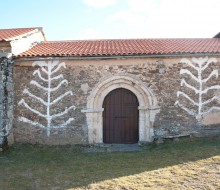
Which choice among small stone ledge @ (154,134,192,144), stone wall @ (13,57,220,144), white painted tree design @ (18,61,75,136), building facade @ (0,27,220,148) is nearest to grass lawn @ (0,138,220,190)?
small stone ledge @ (154,134,192,144)

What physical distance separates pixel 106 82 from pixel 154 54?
181cm

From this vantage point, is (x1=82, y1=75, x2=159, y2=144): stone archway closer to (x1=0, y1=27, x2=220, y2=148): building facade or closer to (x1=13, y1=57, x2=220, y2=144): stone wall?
(x1=0, y1=27, x2=220, y2=148): building facade

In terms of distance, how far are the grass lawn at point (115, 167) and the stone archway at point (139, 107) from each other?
0.68m

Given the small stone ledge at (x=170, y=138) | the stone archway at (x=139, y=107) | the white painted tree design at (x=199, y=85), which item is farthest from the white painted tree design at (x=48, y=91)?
the white painted tree design at (x=199, y=85)

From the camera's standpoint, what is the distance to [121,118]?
942 cm

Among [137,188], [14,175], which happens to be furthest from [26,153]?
[137,188]

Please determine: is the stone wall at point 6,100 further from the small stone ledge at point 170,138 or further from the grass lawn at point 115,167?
the small stone ledge at point 170,138

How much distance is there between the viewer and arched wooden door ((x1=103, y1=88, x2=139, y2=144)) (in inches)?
370

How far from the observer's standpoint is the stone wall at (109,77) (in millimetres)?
9109

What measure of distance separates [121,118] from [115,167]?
2.83 m

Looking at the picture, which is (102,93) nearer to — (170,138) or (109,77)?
(109,77)

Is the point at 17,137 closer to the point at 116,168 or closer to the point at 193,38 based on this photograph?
the point at 116,168

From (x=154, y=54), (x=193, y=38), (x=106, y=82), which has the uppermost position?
(x=193, y=38)

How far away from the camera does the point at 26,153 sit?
8336 millimetres
